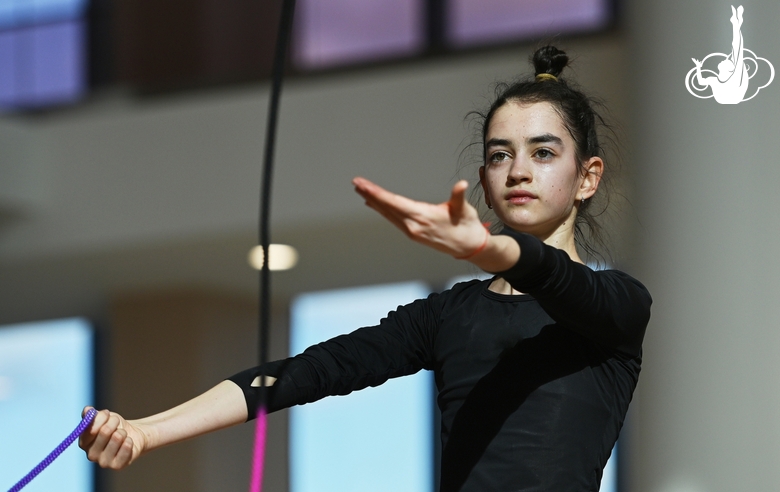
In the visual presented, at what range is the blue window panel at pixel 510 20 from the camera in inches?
127

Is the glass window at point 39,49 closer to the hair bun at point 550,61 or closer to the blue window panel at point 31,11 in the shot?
the blue window panel at point 31,11

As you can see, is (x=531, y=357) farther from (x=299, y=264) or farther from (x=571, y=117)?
(x=299, y=264)

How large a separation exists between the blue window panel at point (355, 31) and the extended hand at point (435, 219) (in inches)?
102

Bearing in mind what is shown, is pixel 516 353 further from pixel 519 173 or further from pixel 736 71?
pixel 736 71

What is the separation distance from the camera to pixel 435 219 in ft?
2.59

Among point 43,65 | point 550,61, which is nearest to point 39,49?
point 43,65

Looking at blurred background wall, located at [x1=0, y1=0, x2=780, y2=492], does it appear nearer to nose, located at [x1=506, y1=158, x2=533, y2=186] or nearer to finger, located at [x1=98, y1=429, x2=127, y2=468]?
nose, located at [x1=506, y1=158, x2=533, y2=186]

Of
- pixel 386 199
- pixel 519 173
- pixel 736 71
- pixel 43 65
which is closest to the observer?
pixel 386 199

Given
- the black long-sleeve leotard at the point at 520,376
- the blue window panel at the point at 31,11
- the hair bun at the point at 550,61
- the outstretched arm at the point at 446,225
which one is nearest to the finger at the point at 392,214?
the outstretched arm at the point at 446,225

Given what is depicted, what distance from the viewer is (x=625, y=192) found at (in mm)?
2873

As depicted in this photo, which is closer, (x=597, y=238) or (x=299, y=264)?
(x=597, y=238)

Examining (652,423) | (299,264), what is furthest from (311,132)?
(652,423)

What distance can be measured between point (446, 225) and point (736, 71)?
1.52 m

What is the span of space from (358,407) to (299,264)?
1.93ft
